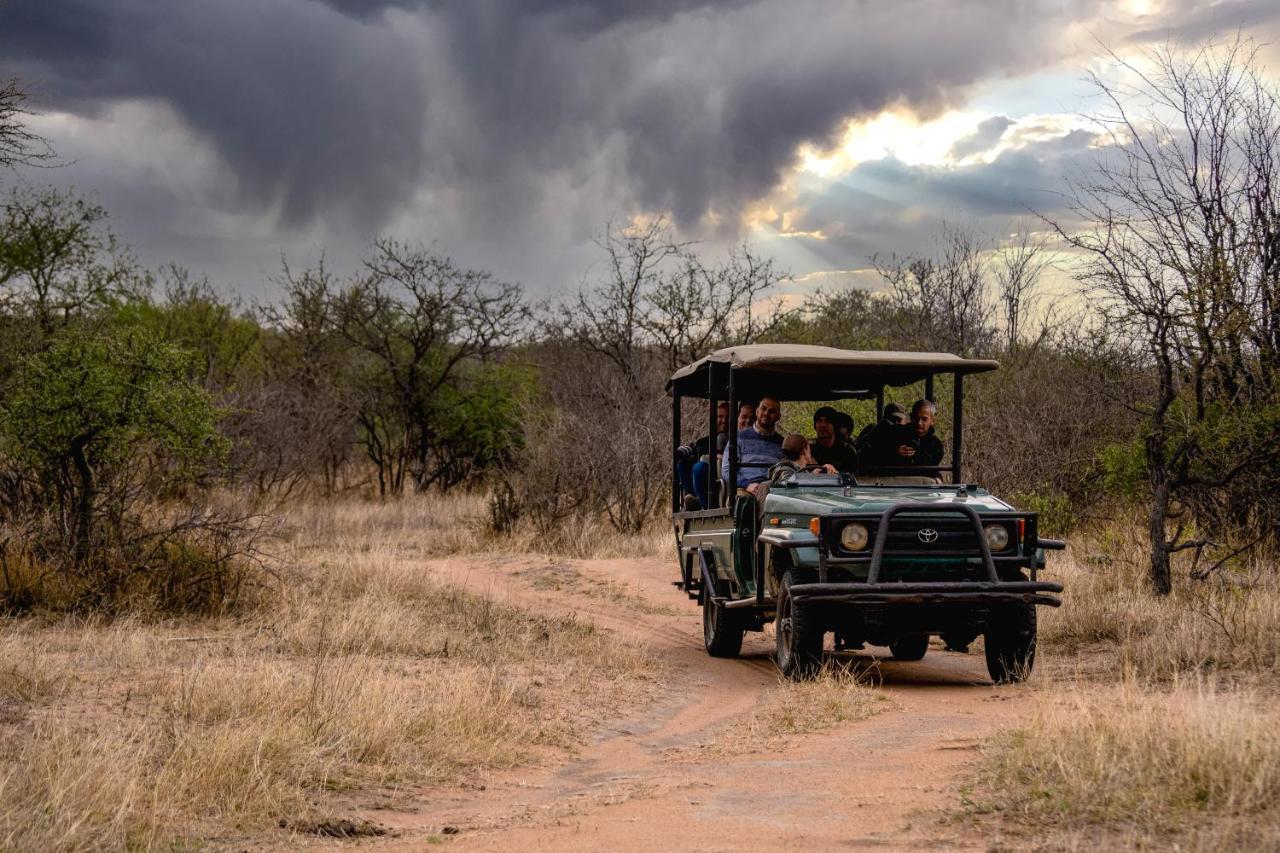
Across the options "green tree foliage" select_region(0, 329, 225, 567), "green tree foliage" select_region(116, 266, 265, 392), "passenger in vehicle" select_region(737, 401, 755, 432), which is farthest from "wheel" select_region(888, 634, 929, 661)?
"green tree foliage" select_region(116, 266, 265, 392)

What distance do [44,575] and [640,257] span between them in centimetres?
1784

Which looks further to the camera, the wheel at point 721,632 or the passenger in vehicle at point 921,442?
the wheel at point 721,632

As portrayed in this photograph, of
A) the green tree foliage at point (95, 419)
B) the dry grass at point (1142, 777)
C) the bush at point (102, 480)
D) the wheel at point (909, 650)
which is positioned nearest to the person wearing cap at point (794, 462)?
the wheel at point (909, 650)

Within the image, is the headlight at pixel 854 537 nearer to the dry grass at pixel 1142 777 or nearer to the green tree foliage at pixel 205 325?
the dry grass at pixel 1142 777

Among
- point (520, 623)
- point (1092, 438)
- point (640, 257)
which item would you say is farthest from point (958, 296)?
point (520, 623)

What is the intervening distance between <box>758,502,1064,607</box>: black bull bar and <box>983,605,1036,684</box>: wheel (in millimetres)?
333

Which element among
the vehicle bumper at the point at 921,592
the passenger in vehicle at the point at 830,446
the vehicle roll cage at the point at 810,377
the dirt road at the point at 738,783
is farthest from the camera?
the passenger in vehicle at the point at 830,446

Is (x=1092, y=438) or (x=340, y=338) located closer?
(x=1092, y=438)

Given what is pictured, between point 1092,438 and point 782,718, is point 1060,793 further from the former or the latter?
point 1092,438

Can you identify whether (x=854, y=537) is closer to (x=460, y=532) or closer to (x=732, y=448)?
(x=732, y=448)

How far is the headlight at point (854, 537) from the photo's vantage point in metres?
8.33

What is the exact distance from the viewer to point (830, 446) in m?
10.1

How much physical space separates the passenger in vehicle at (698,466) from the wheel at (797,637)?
193 cm

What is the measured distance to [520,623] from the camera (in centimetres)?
1158
